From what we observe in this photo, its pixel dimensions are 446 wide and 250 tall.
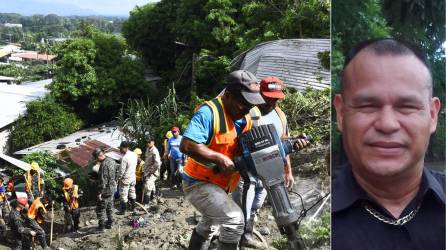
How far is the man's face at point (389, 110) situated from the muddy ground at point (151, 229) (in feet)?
4.13

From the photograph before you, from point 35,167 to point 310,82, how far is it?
8.39 ft

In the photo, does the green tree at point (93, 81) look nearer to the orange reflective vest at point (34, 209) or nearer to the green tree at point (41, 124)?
the green tree at point (41, 124)

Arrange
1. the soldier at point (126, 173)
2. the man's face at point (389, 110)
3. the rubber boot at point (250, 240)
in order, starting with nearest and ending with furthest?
the man's face at point (389, 110) → the rubber boot at point (250, 240) → the soldier at point (126, 173)

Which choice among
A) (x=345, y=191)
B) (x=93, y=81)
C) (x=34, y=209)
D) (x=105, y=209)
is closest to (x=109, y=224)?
(x=105, y=209)

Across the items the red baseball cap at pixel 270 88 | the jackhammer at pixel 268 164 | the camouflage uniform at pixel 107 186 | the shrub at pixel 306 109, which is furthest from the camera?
the camouflage uniform at pixel 107 186

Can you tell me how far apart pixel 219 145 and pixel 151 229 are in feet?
6.78

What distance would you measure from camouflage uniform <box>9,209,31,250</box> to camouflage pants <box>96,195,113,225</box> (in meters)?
0.52

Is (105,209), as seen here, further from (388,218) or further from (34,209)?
(388,218)

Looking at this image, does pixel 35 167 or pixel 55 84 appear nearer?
pixel 35 167

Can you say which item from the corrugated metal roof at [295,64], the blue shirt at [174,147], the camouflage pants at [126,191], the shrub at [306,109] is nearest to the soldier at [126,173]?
the camouflage pants at [126,191]

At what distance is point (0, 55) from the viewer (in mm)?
29125

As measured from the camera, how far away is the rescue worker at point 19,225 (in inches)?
154

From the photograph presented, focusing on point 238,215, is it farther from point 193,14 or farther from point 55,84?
point 193,14

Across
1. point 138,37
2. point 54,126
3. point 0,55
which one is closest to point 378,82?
point 54,126
